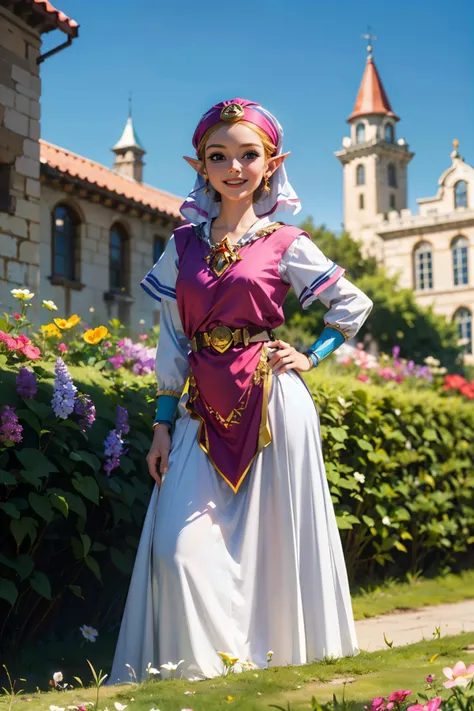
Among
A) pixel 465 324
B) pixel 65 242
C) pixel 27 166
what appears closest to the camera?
pixel 27 166

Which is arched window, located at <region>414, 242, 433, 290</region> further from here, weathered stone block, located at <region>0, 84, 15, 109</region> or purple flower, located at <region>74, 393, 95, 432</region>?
purple flower, located at <region>74, 393, 95, 432</region>

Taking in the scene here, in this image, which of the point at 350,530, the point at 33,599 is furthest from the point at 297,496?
the point at 350,530

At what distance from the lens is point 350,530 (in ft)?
20.5

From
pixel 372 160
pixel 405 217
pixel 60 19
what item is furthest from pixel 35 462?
pixel 372 160

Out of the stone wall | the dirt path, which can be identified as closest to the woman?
the dirt path

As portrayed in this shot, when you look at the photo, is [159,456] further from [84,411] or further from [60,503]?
[84,411]

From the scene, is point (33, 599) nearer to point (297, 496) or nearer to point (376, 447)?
point (297, 496)

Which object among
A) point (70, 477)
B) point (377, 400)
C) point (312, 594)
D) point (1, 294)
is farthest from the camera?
point (1, 294)

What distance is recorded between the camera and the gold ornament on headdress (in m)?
3.30

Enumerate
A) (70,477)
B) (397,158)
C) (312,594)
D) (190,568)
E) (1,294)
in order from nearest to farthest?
(190,568)
(312,594)
(70,477)
(1,294)
(397,158)

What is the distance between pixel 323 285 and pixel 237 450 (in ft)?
2.32

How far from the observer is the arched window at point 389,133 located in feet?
201

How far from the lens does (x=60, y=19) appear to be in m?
11.5

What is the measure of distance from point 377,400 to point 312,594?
360 cm
